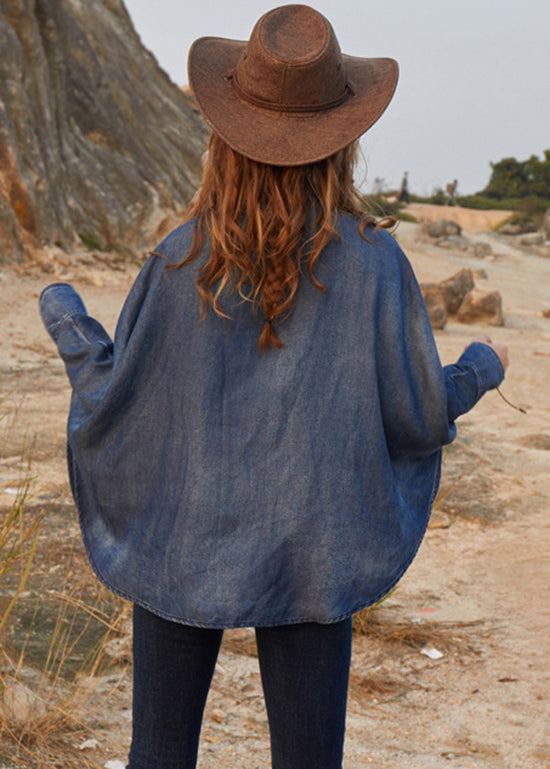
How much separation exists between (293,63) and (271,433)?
617mm

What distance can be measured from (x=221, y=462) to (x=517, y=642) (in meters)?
2.58

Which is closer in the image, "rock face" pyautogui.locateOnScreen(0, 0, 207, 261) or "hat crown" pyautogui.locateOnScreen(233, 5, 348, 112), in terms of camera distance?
"hat crown" pyautogui.locateOnScreen(233, 5, 348, 112)

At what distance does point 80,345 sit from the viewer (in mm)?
1738

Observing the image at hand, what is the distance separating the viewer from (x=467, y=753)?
290 cm

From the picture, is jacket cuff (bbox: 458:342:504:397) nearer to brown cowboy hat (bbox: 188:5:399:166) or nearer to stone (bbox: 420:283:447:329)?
brown cowboy hat (bbox: 188:5:399:166)

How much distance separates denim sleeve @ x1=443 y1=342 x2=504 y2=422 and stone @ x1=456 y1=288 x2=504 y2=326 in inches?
426

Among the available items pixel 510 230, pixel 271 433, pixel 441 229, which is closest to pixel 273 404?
pixel 271 433

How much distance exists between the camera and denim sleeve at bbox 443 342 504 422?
169 centimetres

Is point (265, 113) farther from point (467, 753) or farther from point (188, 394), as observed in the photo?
point (467, 753)

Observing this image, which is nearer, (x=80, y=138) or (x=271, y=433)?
(x=271, y=433)

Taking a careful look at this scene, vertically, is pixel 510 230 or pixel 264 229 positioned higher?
pixel 264 229

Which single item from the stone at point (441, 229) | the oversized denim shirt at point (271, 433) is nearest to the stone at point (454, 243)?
the stone at point (441, 229)

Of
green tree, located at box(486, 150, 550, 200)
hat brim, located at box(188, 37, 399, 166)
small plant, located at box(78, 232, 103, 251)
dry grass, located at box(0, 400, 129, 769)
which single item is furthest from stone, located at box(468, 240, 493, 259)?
hat brim, located at box(188, 37, 399, 166)

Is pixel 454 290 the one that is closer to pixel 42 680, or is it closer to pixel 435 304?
pixel 435 304
